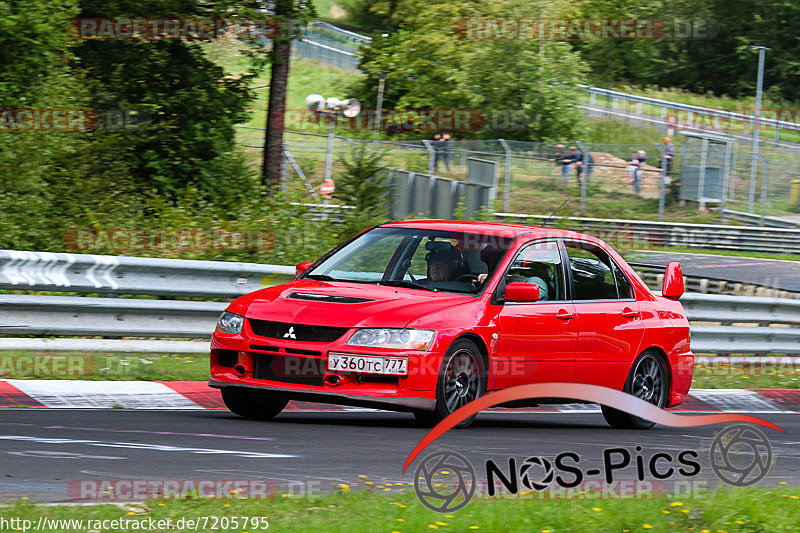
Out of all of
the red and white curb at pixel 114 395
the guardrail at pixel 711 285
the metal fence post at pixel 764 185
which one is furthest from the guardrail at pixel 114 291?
the metal fence post at pixel 764 185

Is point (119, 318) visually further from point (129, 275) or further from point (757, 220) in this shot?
point (757, 220)

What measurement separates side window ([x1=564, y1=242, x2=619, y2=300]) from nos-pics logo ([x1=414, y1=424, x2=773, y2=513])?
7.53 feet

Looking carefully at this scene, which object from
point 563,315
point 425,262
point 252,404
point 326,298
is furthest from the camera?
point 563,315

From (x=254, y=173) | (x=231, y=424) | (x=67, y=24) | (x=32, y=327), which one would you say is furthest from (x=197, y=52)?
(x=231, y=424)

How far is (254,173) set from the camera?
26.0 meters

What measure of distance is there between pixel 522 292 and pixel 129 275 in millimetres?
4336

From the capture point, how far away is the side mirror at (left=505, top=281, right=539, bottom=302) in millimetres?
9008

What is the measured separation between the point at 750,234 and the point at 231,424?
114 ft

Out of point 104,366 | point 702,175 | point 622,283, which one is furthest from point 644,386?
point 702,175

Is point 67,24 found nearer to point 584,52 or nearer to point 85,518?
point 85,518

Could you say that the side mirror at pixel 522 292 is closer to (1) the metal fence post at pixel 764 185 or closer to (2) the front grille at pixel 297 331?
(2) the front grille at pixel 297 331

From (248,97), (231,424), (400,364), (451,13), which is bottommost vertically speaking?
(231,424)

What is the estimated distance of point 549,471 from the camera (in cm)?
714

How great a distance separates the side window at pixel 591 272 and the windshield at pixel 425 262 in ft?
2.50
